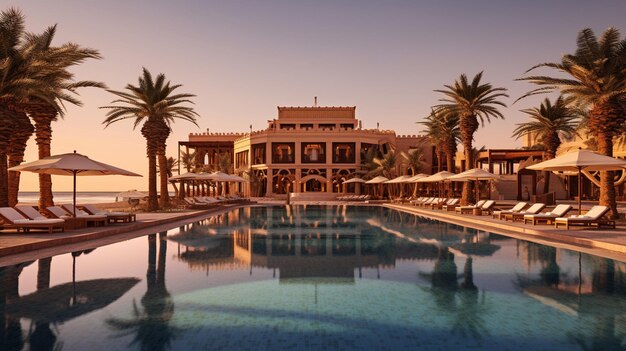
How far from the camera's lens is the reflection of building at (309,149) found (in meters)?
50.9

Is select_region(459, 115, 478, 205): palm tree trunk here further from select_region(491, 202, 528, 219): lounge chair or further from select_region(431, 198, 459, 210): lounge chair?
select_region(491, 202, 528, 219): lounge chair

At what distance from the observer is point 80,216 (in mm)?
14914

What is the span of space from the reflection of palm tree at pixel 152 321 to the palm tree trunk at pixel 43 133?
504 inches

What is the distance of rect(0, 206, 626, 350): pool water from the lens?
4918mm

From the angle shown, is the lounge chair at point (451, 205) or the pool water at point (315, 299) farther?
the lounge chair at point (451, 205)

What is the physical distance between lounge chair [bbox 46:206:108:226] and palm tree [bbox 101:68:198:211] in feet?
28.5

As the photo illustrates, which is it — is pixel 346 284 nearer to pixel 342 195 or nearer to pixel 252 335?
pixel 252 335

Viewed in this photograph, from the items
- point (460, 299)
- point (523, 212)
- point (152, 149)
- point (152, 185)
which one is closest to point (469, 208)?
point (523, 212)

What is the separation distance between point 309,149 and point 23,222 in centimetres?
4175

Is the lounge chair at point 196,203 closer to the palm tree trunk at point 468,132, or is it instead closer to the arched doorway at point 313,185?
the palm tree trunk at point 468,132

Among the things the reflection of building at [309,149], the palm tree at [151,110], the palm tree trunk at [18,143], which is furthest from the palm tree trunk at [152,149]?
the reflection of building at [309,149]

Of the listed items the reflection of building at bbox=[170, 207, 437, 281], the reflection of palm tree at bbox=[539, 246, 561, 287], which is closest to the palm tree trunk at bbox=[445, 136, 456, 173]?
the reflection of building at bbox=[170, 207, 437, 281]

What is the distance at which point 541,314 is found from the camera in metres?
5.83

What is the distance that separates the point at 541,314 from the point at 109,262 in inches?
326
